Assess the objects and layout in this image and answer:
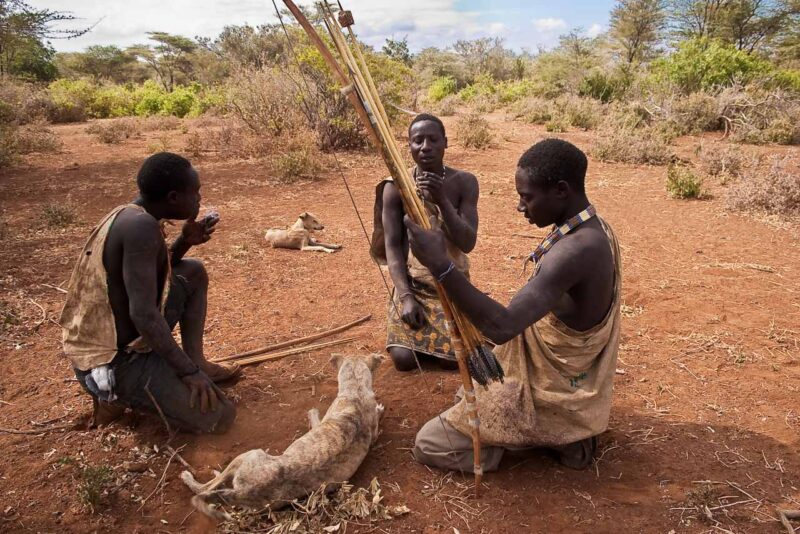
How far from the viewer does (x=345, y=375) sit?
2.71 metres

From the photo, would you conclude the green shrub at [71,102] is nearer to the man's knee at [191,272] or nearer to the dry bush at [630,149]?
the dry bush at [630,149]

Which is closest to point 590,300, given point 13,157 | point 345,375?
point 345,375

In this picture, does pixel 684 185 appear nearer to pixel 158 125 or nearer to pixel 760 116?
pixel 760 116

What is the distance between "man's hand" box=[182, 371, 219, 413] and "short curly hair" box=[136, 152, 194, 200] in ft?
2.85

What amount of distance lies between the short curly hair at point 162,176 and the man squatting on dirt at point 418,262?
1217 mm

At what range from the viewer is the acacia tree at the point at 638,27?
21875 mm

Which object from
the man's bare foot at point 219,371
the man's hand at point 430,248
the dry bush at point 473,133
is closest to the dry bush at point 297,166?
the dry bush at point 473,133

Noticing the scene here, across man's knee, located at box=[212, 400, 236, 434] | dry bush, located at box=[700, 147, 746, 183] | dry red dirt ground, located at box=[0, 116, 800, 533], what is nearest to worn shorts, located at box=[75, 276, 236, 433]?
man's knee, located at box=[212, 400, 236, 434]

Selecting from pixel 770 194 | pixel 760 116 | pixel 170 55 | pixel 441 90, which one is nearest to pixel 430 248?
pixel 770 194

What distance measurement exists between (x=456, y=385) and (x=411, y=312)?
20.1 inches

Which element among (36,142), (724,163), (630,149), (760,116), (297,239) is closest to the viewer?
(297,239)

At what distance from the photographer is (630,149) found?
30.5ft

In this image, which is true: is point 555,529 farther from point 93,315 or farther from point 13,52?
point 13,52

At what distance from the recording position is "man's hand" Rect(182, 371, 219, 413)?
2.50 meters
